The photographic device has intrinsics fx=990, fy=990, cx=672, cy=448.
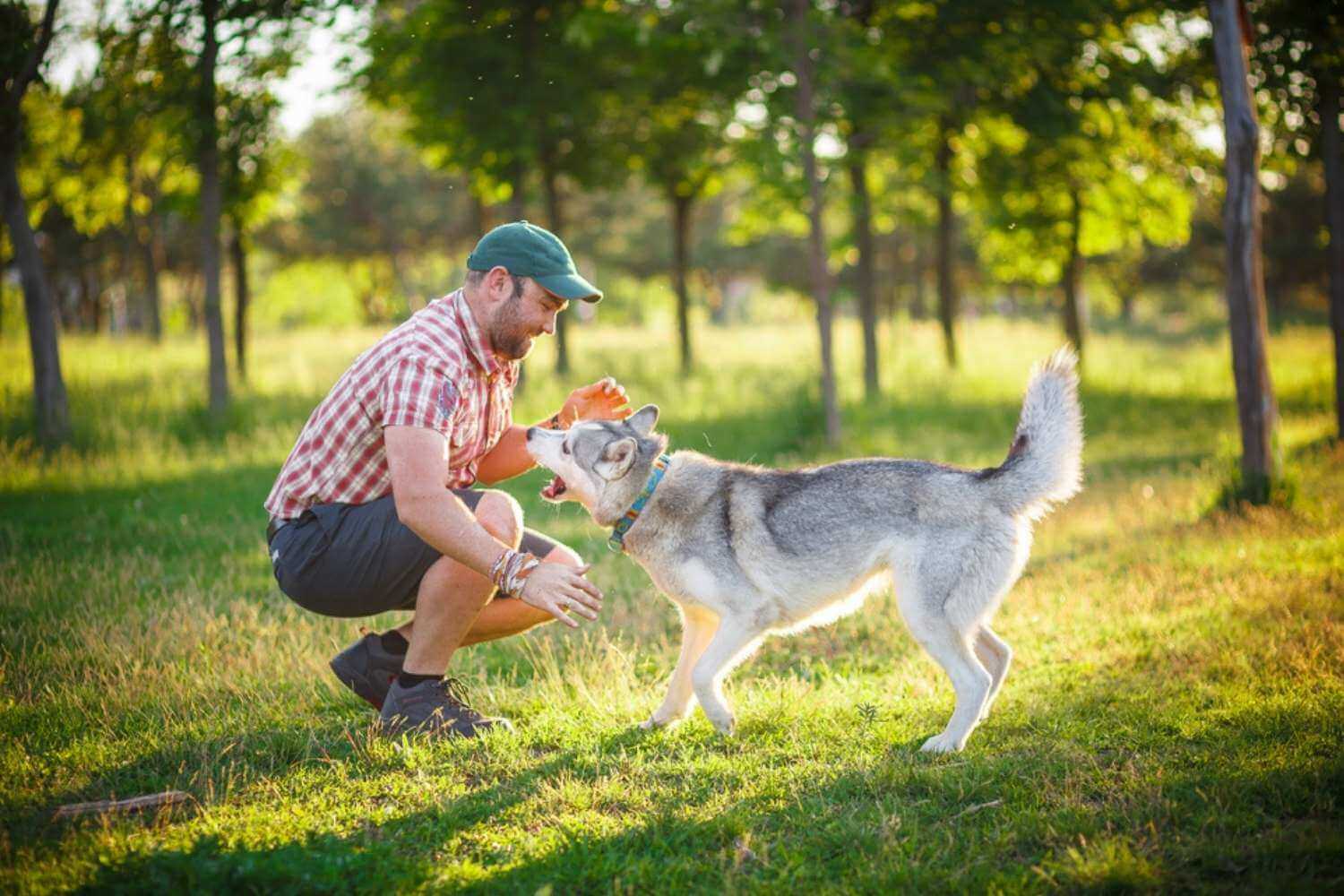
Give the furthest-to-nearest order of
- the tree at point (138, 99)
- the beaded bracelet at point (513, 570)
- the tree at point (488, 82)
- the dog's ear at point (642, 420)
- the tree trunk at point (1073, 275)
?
the tree trunk at point (1073, 275), the tree at point (488, 82), the tree at point (138, 99), the dog's ear at point (642, 420), the beaded bracelet at point (513, 570)

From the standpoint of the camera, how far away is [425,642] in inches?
194

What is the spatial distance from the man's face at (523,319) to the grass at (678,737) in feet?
6.37

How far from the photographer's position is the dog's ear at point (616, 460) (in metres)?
5.01

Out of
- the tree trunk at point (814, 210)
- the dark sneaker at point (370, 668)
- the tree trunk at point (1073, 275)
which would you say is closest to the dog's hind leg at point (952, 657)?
the dark sneaker at point (370, 668)

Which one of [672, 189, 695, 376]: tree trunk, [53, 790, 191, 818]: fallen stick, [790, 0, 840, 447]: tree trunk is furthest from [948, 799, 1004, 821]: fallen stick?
[672, 189, 695, 376]: tree trunk

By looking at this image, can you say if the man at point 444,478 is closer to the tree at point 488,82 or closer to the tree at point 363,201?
the tree at point 488,82

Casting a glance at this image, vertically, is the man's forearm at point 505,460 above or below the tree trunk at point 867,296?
below

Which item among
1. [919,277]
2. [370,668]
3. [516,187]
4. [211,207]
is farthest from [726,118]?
[919,277]

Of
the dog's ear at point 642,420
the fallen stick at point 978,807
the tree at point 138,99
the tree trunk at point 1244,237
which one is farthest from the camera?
the tree at point 138,99

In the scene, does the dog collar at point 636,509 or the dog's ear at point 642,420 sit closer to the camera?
the dog collar at point 636,509

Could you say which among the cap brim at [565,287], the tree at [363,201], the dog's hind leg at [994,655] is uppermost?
the tree at [363,201]

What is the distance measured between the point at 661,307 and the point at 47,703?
1880 inches

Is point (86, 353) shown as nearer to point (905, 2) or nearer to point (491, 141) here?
point (491, 141)

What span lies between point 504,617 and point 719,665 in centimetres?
121
